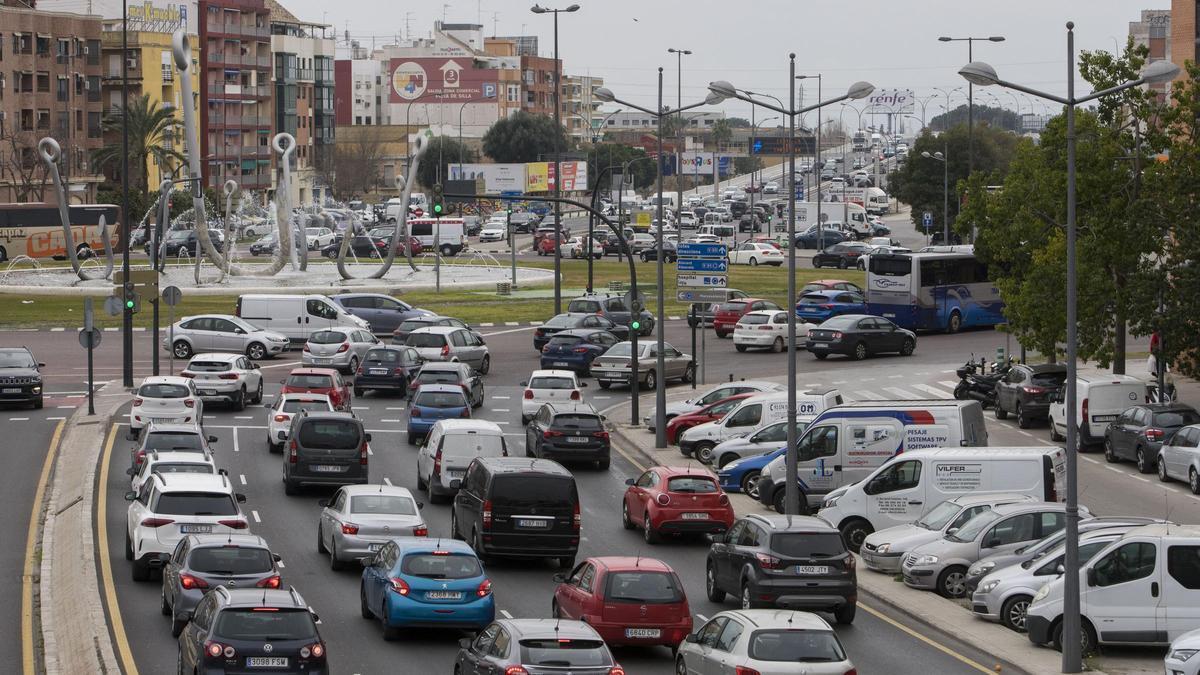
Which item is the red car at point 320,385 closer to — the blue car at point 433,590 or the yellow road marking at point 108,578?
the yellow road marking at point 108,578

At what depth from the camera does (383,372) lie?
4762 cm

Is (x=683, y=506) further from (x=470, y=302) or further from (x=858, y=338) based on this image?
(x=470, y=302)

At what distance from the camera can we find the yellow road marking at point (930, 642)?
68.8 feet

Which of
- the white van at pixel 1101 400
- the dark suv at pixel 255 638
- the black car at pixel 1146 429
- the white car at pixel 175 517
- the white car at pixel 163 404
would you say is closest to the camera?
the dark suv at pixel 255 638

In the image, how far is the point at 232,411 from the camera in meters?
45.3

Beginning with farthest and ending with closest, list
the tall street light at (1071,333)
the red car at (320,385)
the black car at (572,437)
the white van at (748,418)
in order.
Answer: the red car at (320,385), the white van at (748,418), the black car at (572,437), the tall street light at (1071,333)

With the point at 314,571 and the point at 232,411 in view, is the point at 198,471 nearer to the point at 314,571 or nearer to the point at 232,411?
the point at 314,571

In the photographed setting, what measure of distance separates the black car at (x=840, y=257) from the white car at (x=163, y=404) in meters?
59.5

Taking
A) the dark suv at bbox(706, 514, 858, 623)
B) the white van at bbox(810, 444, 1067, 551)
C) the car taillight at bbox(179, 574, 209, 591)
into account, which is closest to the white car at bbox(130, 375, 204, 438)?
the white van at bbox(810, 444, 1067, 551)

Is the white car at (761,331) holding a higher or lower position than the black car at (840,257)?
lower

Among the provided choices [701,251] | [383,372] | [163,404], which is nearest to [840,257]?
[701,251]

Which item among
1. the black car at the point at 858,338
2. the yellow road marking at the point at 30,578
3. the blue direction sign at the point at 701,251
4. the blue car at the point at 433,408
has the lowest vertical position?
the yellow road marking at the point at 30,578

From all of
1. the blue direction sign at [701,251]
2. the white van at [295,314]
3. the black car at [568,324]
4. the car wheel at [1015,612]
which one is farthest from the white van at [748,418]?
the white van at [295,314]

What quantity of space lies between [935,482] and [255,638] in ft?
50.9
